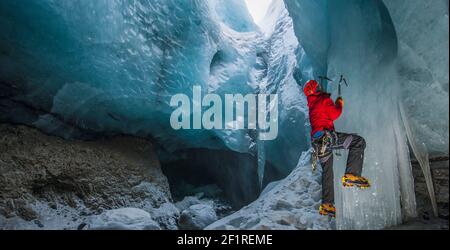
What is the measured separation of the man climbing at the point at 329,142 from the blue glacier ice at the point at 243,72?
0.65 m

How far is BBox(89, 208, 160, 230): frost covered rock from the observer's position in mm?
5731

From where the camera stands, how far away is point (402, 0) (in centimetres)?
394

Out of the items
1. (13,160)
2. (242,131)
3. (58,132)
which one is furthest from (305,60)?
(13,160)

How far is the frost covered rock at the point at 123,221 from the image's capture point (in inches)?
226

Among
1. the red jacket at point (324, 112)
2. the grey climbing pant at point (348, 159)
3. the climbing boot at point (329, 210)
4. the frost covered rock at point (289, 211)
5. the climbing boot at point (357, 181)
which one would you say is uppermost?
the red jacket at point (324, 112)

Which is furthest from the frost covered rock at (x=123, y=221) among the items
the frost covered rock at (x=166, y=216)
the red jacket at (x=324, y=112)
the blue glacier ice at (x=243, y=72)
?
the red jacket at (x=324, y=112)

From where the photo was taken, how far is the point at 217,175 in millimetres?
13531

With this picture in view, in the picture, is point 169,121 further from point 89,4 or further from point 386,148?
point 386,148

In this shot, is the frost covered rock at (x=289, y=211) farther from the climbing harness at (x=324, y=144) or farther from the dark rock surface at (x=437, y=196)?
the climbing harness at (x=324, y=144)

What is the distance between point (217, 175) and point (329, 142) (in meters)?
10.2

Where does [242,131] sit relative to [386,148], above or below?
above

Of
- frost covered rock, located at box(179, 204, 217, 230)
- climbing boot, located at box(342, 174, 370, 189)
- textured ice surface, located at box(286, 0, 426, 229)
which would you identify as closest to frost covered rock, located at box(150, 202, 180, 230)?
frost covered rock, located at box(179, 204, 217, 230)

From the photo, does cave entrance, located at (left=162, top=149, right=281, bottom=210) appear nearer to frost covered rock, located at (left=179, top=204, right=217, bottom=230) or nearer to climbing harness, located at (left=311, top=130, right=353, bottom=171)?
frost covered rock, located at (left=179, top=204, right=217, bottom=230)
